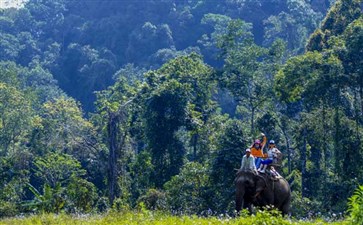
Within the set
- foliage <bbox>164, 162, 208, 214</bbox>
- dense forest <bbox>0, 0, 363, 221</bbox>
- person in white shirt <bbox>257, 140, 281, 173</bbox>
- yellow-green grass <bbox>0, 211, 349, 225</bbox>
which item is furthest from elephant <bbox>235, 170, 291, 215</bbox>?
foliage <bbox>164, 162, 208, 214</bbox>

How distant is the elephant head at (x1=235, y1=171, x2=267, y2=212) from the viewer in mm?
16562

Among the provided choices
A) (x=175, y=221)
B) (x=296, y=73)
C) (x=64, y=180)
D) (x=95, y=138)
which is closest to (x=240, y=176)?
(x=175, y=221)

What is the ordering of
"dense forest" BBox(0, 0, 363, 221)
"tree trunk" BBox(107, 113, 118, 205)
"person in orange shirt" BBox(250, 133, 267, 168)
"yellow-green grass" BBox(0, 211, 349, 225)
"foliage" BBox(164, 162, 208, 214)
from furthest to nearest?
"tree trunk" BBox(107, 113, 118, 205), "foliage" BBox(164, 162, 208, 214), "dense forest" BBox(0, 0, 363, 221), "person in orange shirt" BBox(250, 133, 267, 168), "yellow-green grass" BBox(0, 211, 349, 225)

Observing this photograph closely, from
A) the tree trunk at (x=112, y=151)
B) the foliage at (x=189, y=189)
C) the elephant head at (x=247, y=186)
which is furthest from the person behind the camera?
the tree trunk at (x=112, y=151)

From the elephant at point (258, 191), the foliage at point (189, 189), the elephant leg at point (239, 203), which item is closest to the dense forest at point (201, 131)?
the foliage at point (189, 189)

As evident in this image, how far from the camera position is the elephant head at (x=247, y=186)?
16562 mm

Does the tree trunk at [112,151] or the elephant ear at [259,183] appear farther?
the tree trunk at [112,151]

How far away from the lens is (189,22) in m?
84.9

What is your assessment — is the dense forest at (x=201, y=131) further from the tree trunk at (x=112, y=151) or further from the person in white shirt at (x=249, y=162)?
the person in white shirt at (x=249, y=162)

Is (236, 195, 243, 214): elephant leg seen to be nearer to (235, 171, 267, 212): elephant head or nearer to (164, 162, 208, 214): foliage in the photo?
(235, 171, 267, 212): elephant head

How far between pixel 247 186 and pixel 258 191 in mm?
332

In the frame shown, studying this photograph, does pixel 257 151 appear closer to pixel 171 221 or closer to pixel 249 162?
pixel 249 162

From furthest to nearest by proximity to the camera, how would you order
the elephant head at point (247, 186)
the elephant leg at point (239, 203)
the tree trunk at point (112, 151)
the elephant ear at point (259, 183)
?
the tree trunk at point (112, 151) < the elephant ear at point (259, 183) < the elephant head at point (247, 186) < the elephant leg at point (239, 203)

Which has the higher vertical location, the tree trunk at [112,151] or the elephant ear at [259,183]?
the tree trunk at [112,151]
